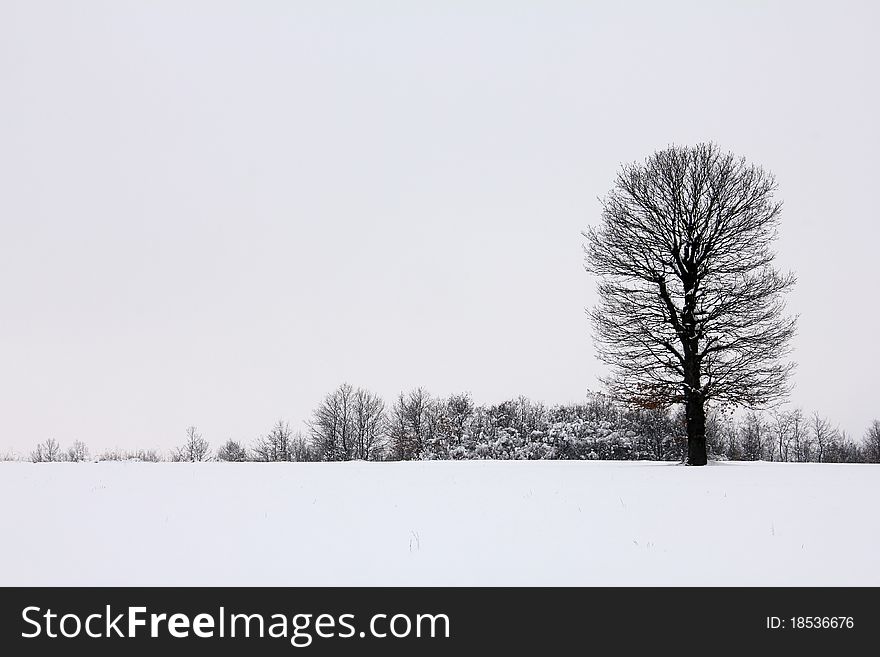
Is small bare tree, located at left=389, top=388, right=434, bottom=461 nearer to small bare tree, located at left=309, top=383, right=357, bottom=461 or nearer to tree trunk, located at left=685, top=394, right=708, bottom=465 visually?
small bare tree, located at left=309, top=383, right=357, bottom=461

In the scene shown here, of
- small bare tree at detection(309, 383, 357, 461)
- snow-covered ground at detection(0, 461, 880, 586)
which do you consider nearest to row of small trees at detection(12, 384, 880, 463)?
small bare tree at detection(309, 383, 357, 461)

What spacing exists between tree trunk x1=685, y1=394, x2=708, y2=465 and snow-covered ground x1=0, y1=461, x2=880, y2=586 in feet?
25.3

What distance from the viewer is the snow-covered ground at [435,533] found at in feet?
21.7

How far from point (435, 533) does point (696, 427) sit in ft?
54.5

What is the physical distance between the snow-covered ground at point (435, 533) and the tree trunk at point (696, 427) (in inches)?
303

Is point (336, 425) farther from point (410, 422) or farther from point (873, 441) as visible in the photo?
point (873, 441)

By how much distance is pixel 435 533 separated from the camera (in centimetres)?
834

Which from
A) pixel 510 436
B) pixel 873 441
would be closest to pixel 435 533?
pixel 510 436

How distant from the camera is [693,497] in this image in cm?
1166

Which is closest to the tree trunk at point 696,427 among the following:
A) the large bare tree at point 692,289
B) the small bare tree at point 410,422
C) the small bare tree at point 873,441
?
the large bare tree at point 692,289

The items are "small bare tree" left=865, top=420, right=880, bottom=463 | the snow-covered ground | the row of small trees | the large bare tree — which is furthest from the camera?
"small bare tree" left=865, top=420, right=880, bottom=463

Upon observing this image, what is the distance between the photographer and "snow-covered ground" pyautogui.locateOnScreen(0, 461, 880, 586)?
6.62 meters
